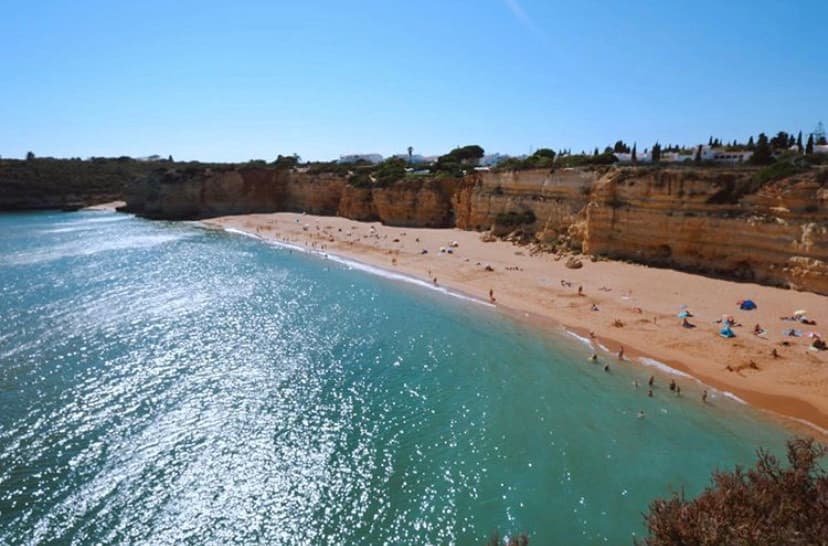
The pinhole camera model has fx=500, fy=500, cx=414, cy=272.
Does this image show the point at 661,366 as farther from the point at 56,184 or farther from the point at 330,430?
the point at 56,184

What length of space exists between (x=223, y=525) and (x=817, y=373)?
19.4 metres

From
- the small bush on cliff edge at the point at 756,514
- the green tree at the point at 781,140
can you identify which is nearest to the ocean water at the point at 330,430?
the small bush on cliff edge at the point at 756,514

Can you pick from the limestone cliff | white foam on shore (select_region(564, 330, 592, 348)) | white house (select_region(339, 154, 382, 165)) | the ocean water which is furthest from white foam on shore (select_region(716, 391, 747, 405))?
white house (select_region(339, 154, 382, 165))

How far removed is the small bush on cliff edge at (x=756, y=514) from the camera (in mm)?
6020

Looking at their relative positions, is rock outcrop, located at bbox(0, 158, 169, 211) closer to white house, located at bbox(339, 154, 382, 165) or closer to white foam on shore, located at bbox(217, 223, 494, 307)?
white house, located at bbox(339, 154, 382, 165)

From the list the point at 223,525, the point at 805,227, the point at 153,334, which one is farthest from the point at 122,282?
the point at 805,227

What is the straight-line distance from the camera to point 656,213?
30859mm

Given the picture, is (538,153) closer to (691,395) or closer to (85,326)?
(691,395)

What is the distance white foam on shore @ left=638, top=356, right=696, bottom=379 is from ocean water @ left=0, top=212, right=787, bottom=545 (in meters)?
0.61

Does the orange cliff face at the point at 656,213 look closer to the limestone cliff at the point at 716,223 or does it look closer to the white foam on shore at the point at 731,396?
the limestone cliff at the point at 716,223

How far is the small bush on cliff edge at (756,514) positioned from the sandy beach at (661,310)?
9349 mm

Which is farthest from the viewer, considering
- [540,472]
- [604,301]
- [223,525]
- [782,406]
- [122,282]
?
[122,282]

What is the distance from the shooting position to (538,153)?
56281 mm

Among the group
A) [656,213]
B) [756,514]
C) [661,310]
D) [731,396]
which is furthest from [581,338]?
[756,514]
